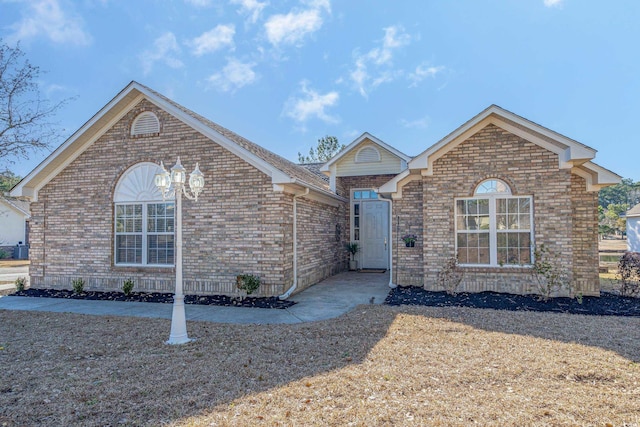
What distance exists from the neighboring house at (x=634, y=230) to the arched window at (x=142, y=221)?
1169 inches

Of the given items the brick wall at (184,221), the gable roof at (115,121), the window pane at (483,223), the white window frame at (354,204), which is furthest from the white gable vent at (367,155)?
the window pane at (483,223)

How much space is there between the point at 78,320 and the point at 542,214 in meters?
10.2

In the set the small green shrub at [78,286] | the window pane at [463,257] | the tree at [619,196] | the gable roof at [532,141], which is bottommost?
the small green shrub at [78,286]

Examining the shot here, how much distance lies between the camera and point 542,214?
838 cm

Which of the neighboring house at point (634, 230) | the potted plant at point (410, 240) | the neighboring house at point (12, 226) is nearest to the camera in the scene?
the potted plant at point (410, 240)

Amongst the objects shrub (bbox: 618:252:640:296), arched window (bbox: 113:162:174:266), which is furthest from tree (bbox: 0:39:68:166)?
shrub (bbox: 618:252:640:296)

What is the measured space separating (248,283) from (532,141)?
7447 mm

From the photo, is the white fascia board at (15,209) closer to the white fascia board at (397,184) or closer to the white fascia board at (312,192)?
the white fascia board at (312,192)

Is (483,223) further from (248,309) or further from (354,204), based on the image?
(354,204)

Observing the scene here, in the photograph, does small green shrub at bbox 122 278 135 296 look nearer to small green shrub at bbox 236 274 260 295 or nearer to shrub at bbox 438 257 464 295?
small green shrub at bbox 236 274 260 295

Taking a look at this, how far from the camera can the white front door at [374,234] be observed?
1413 centimetres

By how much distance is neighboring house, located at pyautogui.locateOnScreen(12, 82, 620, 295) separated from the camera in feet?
27.9

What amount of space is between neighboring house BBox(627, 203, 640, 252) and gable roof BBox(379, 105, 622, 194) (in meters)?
22.0

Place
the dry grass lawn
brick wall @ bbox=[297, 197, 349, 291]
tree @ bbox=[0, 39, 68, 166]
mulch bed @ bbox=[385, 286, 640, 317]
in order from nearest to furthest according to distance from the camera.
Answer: the dry grass lawn → mulch bed @ bbox=[385, 286, 640, 317] → tree @ bbox=[0, 39, 68, 166] → brick wall @ bbox=[297, 197, 349, 291]
